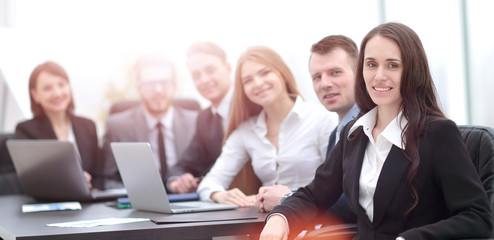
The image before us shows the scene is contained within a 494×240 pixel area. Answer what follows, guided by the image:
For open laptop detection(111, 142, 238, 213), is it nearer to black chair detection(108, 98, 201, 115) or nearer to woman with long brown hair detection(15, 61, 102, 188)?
woman with long brown hair detection(15, 61, 102, 188)

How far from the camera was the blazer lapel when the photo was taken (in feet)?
5.92

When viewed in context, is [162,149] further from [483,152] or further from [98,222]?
[483,152]

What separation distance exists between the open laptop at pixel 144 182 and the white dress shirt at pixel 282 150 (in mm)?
396

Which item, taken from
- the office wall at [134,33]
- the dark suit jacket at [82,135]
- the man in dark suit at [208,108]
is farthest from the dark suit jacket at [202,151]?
the office wall at [134,33]

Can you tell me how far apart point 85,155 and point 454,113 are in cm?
262

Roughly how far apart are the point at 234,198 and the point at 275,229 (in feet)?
2.67

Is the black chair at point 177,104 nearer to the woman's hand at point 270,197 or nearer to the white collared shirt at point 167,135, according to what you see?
the white collared shirt at point 167,135

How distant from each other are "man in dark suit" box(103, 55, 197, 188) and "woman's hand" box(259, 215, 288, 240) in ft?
9.21

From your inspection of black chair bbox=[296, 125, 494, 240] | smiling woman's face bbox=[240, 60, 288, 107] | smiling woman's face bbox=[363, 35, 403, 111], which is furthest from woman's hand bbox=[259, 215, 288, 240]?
smiling woman's face bbox=[240, 60, 288, 107]

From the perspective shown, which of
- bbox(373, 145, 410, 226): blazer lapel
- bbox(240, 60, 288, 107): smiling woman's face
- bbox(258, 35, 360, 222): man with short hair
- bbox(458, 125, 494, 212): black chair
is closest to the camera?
bbox(373, 145, 410, 226): blazer lapel

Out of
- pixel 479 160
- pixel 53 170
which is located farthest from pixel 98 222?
pixel 479 160

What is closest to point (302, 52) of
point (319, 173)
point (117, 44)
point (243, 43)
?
point (243, 43)

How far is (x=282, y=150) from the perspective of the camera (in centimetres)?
294

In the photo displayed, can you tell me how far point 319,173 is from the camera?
2143 millimetres
